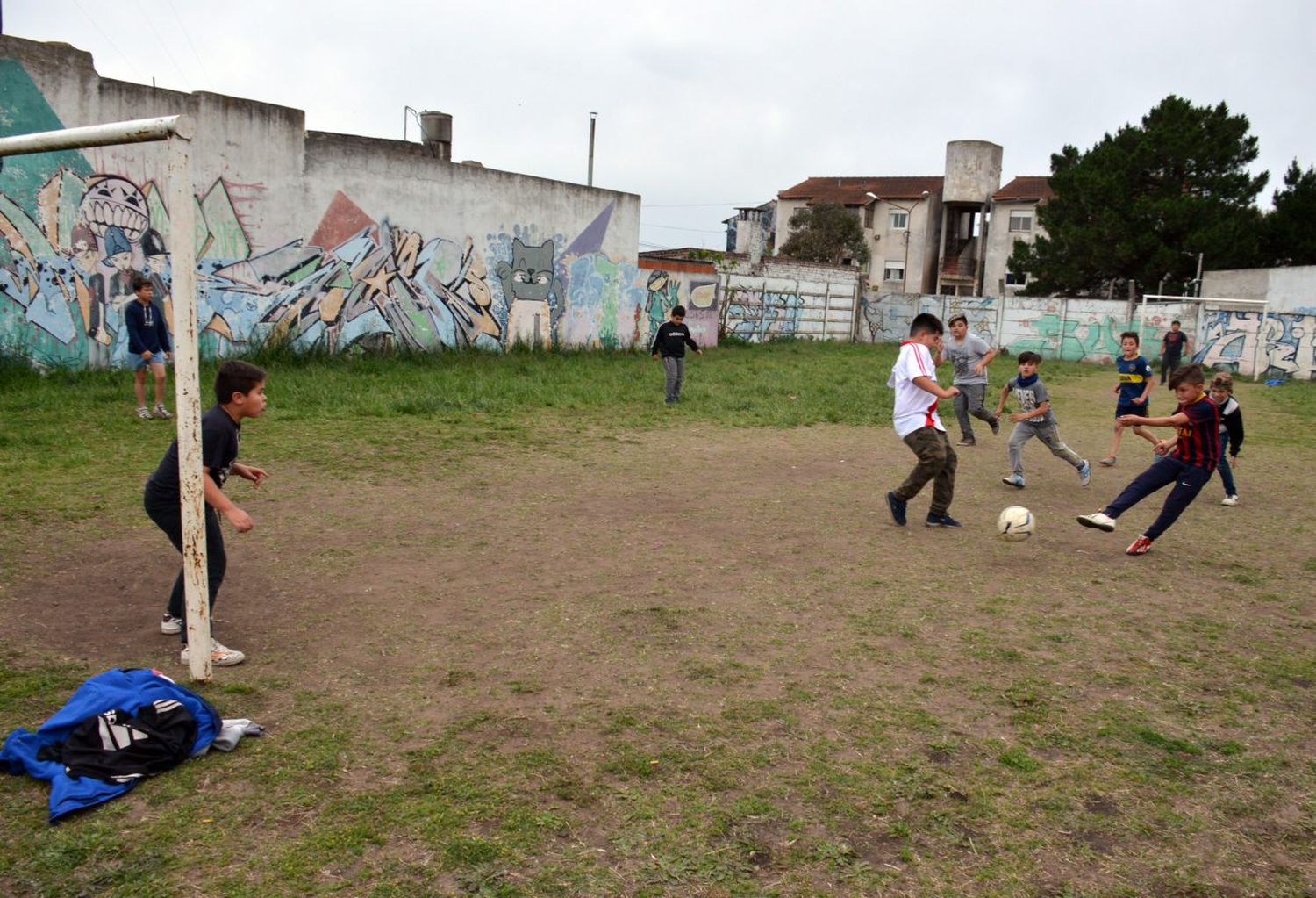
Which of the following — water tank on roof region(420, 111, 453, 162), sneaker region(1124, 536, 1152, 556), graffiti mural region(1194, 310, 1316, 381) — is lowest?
sneaker region(1124, 536, 1152, 556)

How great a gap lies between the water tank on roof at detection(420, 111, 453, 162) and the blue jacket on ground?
22133mm

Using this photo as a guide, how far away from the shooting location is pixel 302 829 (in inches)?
139

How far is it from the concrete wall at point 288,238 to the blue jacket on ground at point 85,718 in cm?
1256

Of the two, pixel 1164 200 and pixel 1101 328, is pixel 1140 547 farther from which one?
pixel 1164 200

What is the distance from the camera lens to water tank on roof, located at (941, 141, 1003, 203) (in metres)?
56.6

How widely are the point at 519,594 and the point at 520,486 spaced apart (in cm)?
329

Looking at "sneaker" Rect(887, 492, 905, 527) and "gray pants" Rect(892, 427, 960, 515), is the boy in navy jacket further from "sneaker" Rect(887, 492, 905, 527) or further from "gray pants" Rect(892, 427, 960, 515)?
"gray pants" Rect(892, 427, 960, 515)

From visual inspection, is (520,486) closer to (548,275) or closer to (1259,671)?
(1259,671)

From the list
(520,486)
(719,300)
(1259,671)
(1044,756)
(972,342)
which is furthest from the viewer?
(719,300)

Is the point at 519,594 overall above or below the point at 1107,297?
below

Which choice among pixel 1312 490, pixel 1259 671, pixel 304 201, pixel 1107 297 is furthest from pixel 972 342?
pixel 1107 297

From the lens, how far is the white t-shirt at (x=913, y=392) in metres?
8.09

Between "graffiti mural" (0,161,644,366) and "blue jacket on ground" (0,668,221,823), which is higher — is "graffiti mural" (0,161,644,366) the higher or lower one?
the higher one

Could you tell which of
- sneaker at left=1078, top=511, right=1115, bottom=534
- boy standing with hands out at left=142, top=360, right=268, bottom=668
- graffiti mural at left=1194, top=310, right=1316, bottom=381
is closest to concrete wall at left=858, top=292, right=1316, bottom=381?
graffiti mural at left=1194, top=310, right=1316, bottom=381
